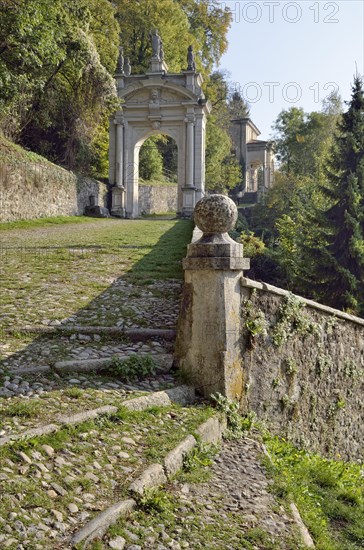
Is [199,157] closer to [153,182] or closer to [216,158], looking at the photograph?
[153,182]

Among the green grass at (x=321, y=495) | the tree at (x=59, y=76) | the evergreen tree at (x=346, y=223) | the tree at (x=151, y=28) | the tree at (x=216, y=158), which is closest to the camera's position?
the green grass at (x=321, y=495)

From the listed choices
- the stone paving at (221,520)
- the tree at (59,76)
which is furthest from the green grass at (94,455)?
the tree at (59,76)

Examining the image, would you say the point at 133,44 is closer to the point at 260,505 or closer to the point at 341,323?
the point at 341,323

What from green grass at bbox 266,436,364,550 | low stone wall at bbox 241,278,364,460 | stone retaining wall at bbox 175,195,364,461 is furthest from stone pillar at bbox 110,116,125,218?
green grass at bbox 266,436,364,550

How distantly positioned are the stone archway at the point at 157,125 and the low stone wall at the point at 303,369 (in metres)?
21.5

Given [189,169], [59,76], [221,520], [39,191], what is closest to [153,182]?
[189,169]

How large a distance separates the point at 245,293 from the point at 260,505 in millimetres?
2134

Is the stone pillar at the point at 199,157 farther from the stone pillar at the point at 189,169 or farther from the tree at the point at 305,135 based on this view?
the tree at the point at 305,135

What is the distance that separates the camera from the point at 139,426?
154 inches

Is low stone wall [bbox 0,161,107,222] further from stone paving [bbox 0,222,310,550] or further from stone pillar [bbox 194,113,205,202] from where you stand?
stone paving [bbox 0,222,310,550]

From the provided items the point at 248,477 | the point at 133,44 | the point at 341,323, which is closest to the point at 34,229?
the point at 341,323

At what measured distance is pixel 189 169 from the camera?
29281 mm

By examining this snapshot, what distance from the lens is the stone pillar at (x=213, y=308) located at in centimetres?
478

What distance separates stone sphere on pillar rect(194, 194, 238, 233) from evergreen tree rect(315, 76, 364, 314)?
12141 millimetres
